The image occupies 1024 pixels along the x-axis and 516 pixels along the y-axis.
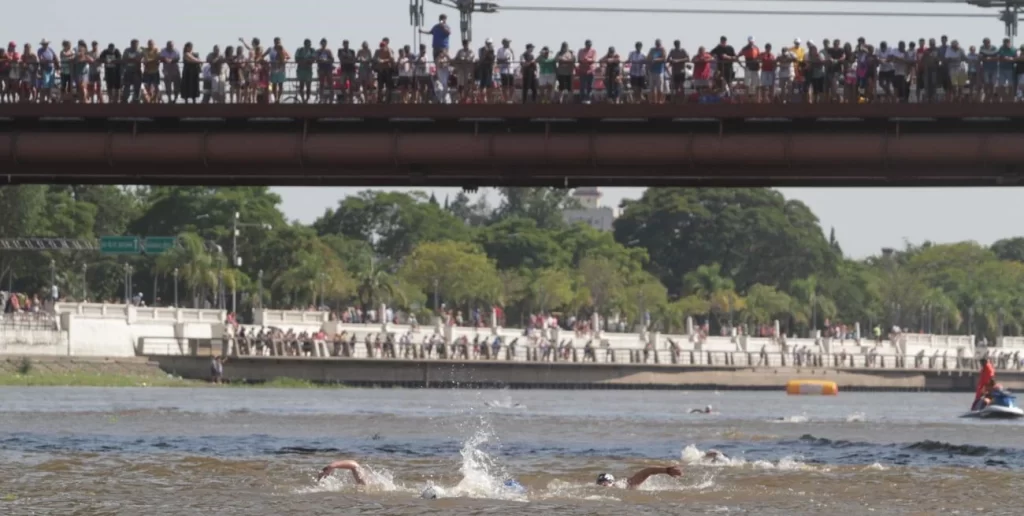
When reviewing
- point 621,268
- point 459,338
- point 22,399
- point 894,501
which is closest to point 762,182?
point 894,501

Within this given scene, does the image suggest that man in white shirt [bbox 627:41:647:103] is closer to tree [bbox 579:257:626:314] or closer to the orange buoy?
the orange buoy

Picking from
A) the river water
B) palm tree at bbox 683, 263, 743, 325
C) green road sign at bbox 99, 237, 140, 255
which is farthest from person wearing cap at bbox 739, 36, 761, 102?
palm tree at bbox 683, 263, 743, 325

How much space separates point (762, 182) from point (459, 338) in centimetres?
7679

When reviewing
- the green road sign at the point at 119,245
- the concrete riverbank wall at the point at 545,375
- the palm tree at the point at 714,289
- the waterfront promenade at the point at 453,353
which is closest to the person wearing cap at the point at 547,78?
the waterfront promenade at the point at 453,353

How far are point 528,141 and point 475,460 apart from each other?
7.00m

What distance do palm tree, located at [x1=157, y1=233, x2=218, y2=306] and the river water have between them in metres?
60.6

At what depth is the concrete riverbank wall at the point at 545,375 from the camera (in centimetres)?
10738

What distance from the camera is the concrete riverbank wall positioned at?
352ft

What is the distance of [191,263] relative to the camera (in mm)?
134125

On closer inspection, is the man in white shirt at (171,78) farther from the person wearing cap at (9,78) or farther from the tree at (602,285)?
the tree at (602,285)

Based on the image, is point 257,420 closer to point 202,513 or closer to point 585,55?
point 585,55

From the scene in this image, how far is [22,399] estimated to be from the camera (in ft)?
236

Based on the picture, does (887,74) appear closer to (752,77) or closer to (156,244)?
(752,77)

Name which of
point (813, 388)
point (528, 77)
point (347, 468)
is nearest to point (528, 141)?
point (528, 77)
